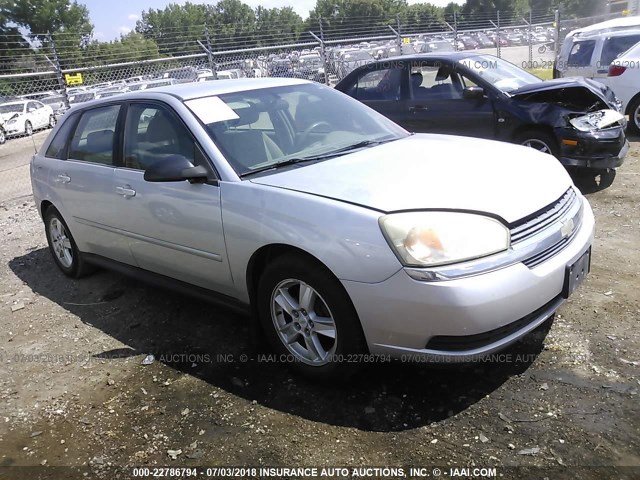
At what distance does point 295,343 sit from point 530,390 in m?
1.28

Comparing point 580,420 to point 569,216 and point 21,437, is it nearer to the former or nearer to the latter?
point 569,216

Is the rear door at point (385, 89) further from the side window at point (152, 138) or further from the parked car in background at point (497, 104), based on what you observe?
the side window at point (152, 138)

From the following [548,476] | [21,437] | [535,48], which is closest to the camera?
[548,476]

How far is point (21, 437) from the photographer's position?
9.78 feet

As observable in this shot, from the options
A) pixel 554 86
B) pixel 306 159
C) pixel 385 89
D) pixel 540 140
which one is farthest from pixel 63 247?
pixel 554 86

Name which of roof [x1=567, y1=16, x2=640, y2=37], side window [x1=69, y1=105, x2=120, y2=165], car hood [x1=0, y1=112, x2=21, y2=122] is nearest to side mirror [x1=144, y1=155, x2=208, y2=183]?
side window [x1=69, y1=105, x2=120, y2=165]

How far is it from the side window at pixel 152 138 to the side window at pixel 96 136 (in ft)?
0.80

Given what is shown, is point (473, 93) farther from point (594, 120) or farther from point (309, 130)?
point (309, 130)

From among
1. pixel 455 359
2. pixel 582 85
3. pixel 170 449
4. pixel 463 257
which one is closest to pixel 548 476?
pixel 455 359

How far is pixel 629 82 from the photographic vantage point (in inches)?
355

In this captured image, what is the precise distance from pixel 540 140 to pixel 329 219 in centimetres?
455

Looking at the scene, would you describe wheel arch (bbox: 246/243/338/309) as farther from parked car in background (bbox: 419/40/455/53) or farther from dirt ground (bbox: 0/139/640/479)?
→ parked car in background (bbox: 419/40/455/53)

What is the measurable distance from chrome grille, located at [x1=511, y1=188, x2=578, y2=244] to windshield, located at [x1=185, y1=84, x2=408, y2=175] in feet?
4.28

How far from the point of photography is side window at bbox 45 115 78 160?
4777 millimetres
